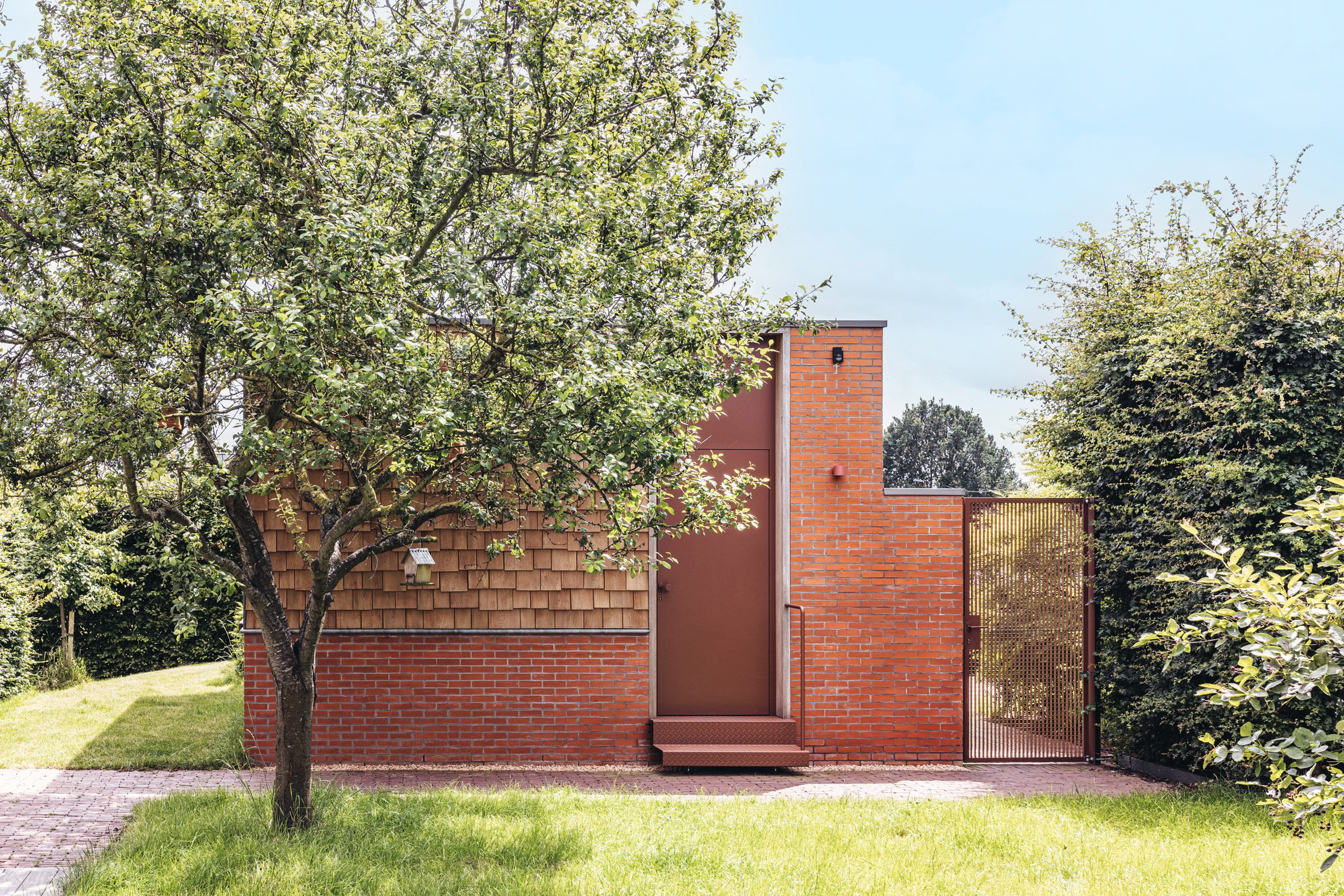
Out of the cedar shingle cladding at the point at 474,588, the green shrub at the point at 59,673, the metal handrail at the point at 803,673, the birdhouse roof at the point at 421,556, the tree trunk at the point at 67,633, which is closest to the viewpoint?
the birdhouse roof at the point at 421,556

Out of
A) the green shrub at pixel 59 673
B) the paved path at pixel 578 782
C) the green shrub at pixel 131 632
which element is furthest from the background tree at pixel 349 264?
the green shrub at pixel 131 632

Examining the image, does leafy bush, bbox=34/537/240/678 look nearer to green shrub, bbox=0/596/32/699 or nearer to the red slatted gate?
green shrub, bbox=0/596/32/699

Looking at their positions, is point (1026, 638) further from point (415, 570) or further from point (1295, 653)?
point (1295, 653)

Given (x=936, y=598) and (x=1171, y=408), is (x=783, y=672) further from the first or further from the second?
(x=1171, y=408)

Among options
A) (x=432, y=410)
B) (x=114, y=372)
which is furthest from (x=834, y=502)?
(x=114, y=372)

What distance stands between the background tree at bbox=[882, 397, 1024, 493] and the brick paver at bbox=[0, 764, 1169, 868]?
38.2 metres

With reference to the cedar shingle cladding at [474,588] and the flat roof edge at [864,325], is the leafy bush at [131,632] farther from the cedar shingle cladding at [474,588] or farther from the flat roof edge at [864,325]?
the flat roof edge at [864,325]

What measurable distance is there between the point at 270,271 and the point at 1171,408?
21.8ft

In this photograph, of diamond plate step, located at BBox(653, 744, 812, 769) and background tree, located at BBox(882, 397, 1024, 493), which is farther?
background tree, located at BBox(882, 397, 1024, 493)

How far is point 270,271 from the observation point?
4.68m

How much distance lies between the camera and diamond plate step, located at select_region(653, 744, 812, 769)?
7480 millimetres

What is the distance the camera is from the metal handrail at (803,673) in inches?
305

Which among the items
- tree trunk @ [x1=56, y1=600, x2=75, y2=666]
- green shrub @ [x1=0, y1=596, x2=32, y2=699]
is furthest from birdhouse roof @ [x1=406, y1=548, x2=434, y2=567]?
tree trunk @ [x1=56, y1=600, x2=75, y2=666]

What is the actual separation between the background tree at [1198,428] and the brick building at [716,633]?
1.40m
